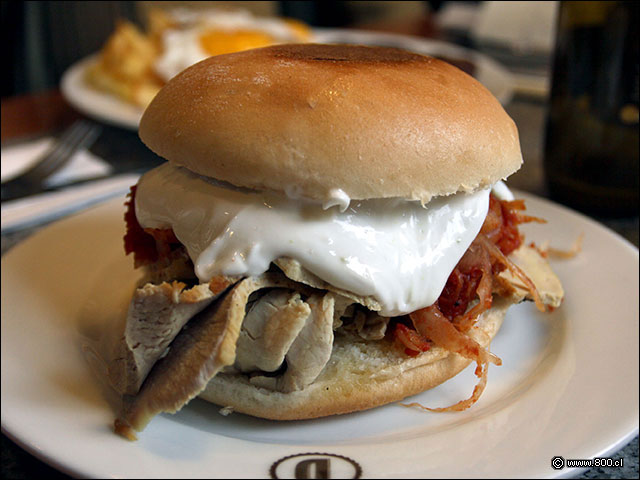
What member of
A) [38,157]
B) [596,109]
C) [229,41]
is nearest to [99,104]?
[38,157]

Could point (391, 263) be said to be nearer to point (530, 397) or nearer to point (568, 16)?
point (530, 397)

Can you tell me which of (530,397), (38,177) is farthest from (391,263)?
(38,177)

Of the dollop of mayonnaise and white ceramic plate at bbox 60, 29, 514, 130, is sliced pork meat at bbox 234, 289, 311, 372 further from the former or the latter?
white ceramic plate at bbox 60, 29, 514, 130

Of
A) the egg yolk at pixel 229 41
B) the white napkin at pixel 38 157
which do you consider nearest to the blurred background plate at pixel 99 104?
the white napkin at pixel 38 157

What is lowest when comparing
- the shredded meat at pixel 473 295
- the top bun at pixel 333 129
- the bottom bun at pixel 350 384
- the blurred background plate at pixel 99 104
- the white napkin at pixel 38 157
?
the white napkin at pixel 38 157

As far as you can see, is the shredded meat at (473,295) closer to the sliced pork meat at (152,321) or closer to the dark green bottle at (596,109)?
the sliced pork meat at (152,321)

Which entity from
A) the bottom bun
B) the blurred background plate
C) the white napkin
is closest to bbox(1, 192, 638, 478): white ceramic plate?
the bottom bun
